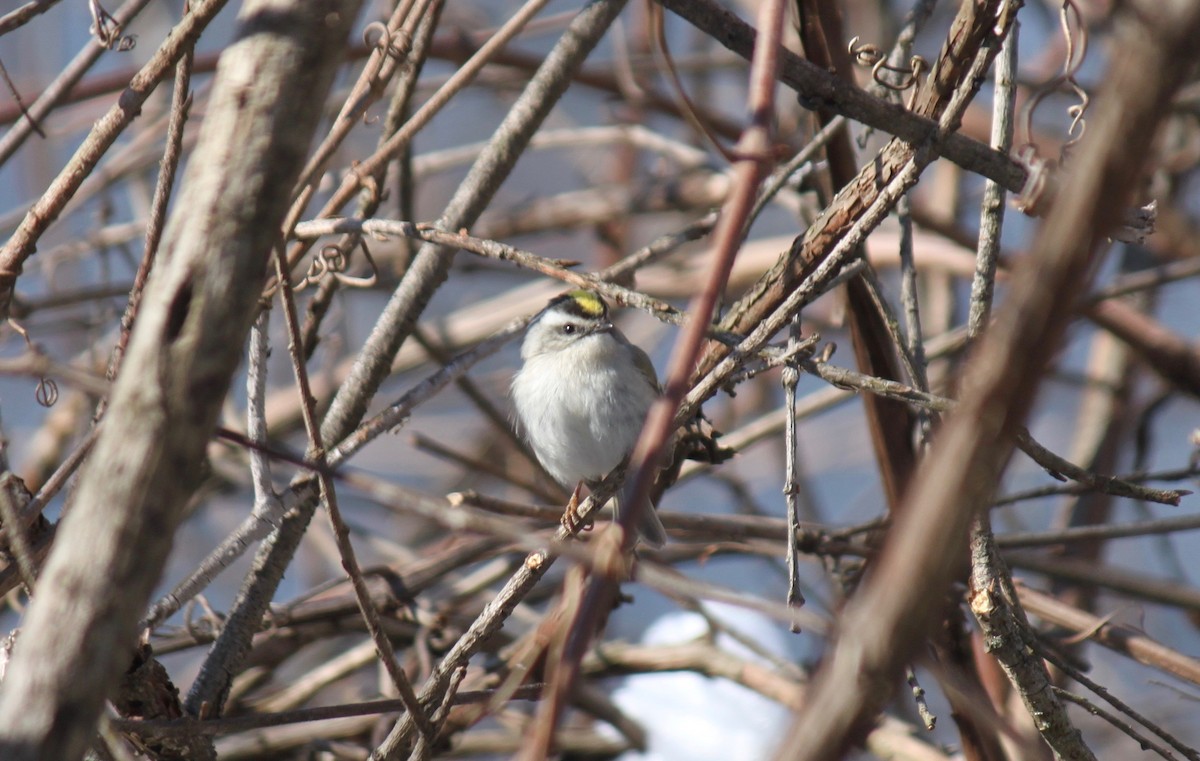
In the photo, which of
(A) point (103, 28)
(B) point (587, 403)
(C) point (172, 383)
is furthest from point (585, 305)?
(C) point (172, 383)

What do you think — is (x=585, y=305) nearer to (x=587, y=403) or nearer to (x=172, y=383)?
(x=587, y=403)

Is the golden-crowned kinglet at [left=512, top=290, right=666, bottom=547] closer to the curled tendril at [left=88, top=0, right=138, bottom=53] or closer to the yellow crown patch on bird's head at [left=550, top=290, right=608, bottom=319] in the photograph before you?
the yellow crown patch on bird's head at [left=550, top=290, right=608, bottom=319]

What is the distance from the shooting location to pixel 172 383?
3.45ft

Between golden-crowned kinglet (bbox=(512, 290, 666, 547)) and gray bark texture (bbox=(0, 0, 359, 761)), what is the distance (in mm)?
2549

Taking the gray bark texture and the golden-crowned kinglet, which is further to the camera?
the golden-crowned kinglet

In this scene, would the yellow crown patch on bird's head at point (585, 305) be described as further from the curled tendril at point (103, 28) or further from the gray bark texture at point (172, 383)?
the gray bark texture at point (172, 383)

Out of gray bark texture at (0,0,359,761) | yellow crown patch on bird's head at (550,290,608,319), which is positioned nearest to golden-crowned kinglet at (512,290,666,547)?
yellow crown patch on bird's head at (550,290,608,319)

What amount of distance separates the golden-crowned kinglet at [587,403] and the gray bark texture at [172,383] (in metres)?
2.55

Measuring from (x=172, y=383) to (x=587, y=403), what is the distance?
2.65 meters

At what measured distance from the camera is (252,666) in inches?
117

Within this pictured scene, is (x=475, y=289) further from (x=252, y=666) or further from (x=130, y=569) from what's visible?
(x=130, y=569)

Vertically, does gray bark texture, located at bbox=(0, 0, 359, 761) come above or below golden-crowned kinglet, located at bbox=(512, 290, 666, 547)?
below

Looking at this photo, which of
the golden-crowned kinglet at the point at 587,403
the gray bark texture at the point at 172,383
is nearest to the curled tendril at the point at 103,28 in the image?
the gray bark texture at the point at 172,383

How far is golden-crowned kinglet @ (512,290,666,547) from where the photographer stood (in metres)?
3.68
